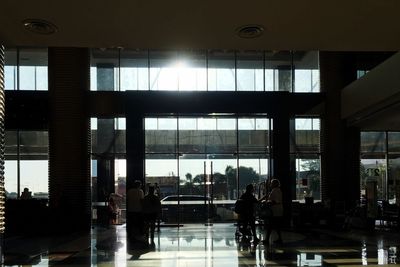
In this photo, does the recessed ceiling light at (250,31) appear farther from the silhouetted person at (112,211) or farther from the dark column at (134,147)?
the silhouetted person at (112,211)

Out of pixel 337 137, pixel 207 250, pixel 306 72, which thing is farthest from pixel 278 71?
pixel 207 250

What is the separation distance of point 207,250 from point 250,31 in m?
6.03

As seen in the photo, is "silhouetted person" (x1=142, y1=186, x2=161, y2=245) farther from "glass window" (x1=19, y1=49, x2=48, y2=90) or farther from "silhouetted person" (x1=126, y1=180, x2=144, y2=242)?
"glass window" (x1=19, y1=49, x2=48, y2=90)

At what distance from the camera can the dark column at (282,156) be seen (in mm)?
16750

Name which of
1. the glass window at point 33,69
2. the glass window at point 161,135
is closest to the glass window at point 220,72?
the glass window at point 161,135

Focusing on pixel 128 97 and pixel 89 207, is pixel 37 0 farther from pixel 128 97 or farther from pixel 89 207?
pixel 89 207

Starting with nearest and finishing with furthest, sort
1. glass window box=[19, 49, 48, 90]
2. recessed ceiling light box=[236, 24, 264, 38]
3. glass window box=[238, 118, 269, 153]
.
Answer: recessed ceiling light box=[236, 24, 264, 38] → glass window box=[19, 49, 48, 90] → glass window box=[238, 118, 269, 153]

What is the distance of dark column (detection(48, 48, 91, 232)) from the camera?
1775 cm

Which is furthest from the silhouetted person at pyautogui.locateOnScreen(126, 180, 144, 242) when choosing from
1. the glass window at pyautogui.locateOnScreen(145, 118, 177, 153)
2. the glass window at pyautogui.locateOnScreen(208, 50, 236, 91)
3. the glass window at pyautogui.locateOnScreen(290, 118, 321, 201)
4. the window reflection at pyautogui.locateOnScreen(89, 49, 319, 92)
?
the glass window at pyautogui.locateOnScreen(290, 118, 321, 201)

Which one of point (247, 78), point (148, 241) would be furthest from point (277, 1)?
point (247, 78)

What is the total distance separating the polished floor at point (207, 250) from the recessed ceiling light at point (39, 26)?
15.1ft

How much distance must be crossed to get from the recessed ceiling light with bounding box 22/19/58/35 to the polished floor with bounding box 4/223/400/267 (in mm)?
4601

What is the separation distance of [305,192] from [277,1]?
16.3 m

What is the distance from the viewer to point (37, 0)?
5.36 metres
